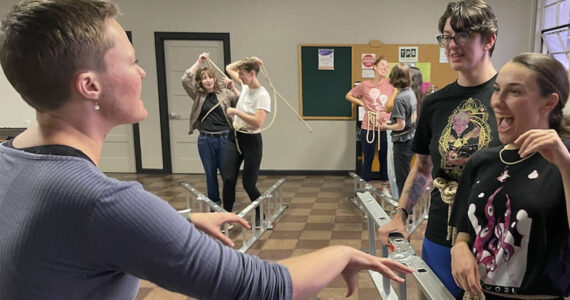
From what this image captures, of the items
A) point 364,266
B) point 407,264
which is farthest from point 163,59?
point 364,266

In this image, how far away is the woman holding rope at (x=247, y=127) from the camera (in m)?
3.23

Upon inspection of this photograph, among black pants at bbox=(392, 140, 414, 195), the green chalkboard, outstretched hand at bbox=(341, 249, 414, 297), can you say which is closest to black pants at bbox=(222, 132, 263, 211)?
black pants at bbox=(392, 140, 414, 195)

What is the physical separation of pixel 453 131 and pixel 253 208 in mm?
1864

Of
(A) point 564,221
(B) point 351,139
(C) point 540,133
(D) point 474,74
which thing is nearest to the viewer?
(C) point 540,133

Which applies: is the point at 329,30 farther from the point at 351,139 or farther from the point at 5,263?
the point at 5,263

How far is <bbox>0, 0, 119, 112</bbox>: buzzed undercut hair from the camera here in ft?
1.89

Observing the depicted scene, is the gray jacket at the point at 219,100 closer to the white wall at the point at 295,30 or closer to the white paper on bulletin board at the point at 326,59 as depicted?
the white wall at the point at 295,30

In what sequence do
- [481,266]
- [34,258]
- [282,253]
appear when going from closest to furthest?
[34,258] → [481,266] → [282,253]

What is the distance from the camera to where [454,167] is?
1337 millimetres

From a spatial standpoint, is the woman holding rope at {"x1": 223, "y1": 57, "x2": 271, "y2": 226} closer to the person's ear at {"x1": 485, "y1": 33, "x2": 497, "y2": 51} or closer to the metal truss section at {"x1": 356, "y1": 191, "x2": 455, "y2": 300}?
the metal truss section at {"x1": 356, "y1": 191, "x2": 455, "y2": 300}

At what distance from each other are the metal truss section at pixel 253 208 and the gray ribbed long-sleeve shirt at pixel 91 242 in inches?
85.2

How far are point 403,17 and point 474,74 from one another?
4476 millimetres

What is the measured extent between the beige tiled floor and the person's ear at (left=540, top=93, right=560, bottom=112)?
173 centimetres

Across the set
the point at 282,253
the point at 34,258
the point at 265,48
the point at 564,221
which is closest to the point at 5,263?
the point at 34,258
